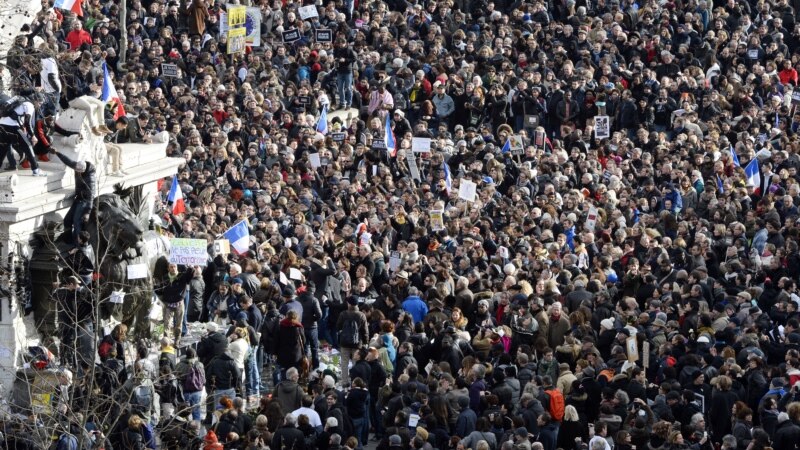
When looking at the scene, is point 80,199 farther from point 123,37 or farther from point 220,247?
point 123,37

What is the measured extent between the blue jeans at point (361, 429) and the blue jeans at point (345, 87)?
48.8 ft

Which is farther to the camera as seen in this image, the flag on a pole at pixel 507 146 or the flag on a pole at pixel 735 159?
the flag on a pole at pixel 507 146

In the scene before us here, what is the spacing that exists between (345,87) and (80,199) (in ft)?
47.8

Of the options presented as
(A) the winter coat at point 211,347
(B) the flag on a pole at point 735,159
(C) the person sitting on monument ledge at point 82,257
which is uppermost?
(C) the person sitting on monument ledge at point 82,257

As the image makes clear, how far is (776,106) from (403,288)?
11.8 m

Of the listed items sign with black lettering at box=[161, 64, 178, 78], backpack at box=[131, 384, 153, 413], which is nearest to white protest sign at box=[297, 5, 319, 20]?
sign with black lettering at box=[161, 64, 178, 78]

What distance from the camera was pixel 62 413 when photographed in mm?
24359

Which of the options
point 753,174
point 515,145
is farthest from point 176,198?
point 753,174

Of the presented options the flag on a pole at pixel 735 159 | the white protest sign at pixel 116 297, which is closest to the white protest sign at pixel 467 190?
the flag on a pole at pixel 735 159

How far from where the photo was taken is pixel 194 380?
27969 mm

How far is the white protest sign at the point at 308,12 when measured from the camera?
44.2 meters

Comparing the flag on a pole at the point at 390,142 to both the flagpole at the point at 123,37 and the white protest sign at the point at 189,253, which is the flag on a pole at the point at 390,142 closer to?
the flagpole at the point at 123,37

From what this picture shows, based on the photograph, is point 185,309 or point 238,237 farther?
point 238,237

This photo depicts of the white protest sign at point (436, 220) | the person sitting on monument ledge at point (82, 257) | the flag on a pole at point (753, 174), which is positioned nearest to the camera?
the person sitting on monument ledge at point (82, 257)
